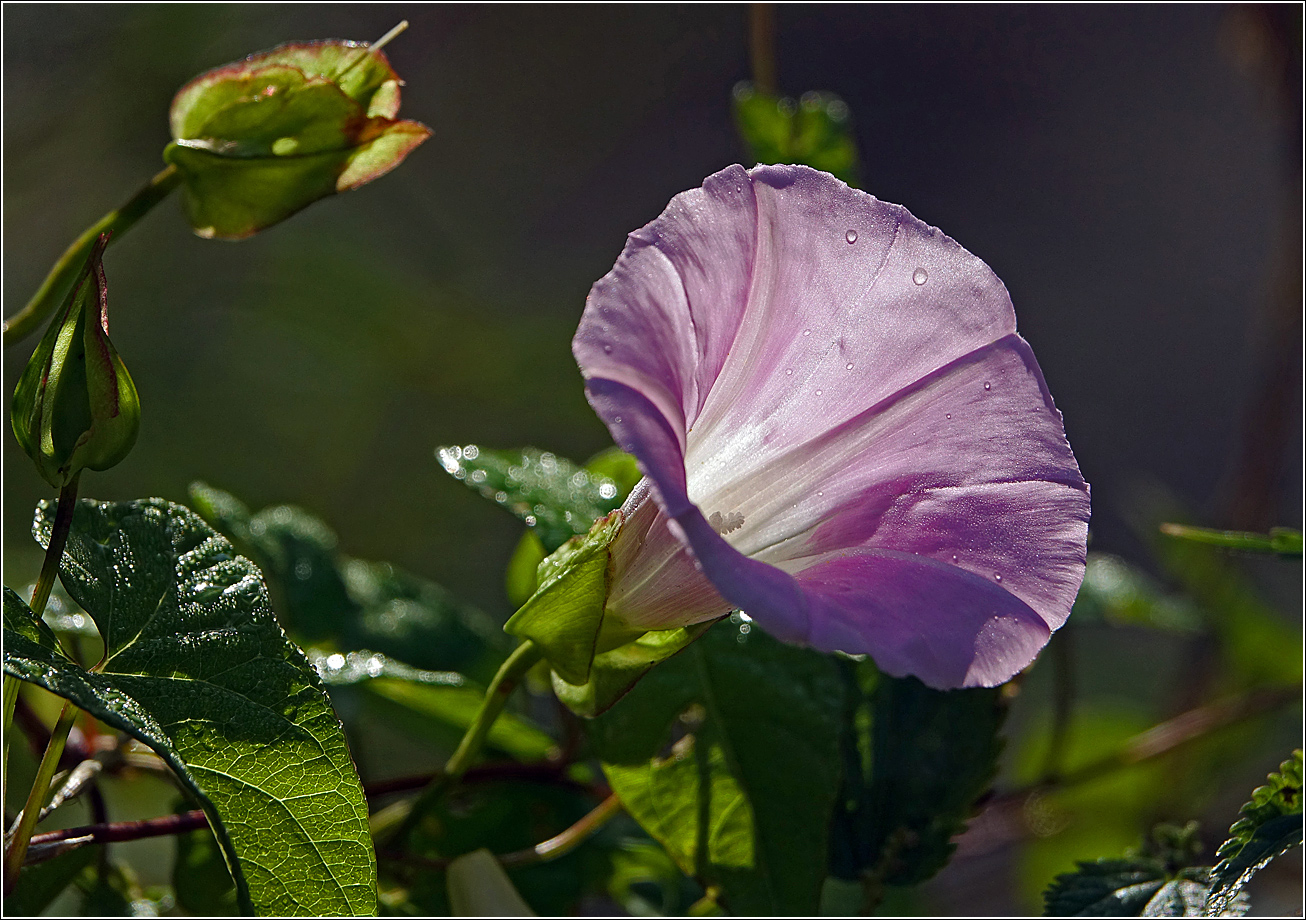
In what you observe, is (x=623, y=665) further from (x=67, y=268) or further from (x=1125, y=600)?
(x=1125, y=600)

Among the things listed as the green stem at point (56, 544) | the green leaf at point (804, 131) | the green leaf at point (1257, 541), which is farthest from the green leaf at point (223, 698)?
the green leaf at point (804, 131)

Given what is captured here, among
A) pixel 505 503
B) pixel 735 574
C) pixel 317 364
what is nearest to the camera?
pixel 735 574

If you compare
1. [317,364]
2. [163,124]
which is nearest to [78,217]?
[163,124]

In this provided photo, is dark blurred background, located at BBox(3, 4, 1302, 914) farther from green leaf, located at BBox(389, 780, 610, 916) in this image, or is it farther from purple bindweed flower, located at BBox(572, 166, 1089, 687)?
purple bindweed flower, located at BBox(572, 166, 1089, 687)

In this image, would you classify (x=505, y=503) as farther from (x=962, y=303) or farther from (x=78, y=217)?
(x=78, y=217)

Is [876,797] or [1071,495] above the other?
[1071,495]

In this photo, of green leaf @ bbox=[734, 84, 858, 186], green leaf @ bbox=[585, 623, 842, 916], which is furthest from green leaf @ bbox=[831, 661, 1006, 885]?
green leaf @ bbox=[734, 84, 858, 186]
